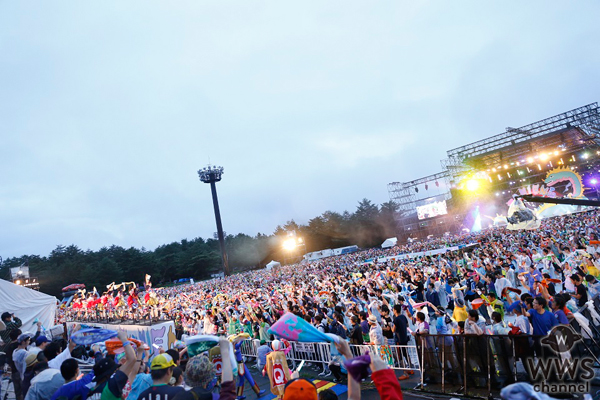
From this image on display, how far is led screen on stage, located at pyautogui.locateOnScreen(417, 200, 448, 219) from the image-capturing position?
52031mm

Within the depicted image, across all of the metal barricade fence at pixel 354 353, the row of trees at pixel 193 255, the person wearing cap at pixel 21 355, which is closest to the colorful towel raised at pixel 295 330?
the metal barricade fence at pixel 354 353

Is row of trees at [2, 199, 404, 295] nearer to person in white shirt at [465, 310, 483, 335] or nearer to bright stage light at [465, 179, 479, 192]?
bright stage light at [465, 179, 479, 192]

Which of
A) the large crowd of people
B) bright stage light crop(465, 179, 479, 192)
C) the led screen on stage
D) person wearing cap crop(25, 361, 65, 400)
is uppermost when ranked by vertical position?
bright stage light crop(465, 179, 479, 192)

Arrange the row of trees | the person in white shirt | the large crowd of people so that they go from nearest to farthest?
the large crowd of people → the person in white shirt → the row of trees

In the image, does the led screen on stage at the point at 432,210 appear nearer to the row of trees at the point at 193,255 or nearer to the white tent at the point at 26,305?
the row of trees at the point at 193,255

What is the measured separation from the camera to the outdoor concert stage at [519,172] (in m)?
36.2

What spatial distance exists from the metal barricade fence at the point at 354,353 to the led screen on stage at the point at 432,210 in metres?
46.3

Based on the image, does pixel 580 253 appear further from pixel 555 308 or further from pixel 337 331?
pixel 337 331

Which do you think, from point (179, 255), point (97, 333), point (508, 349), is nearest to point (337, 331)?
point (508, 349)

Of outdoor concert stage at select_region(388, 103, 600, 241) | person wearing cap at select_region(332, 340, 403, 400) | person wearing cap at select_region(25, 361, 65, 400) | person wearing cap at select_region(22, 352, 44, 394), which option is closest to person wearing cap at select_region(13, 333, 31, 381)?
person wearing cap at select_region(22, 352, 44, 394)

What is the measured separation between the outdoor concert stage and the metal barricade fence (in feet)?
89.9

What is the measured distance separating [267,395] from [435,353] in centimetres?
417

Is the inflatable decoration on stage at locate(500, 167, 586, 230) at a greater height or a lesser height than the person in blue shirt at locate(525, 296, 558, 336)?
greater

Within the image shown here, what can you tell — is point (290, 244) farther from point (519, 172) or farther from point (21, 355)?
point (21, 355)
